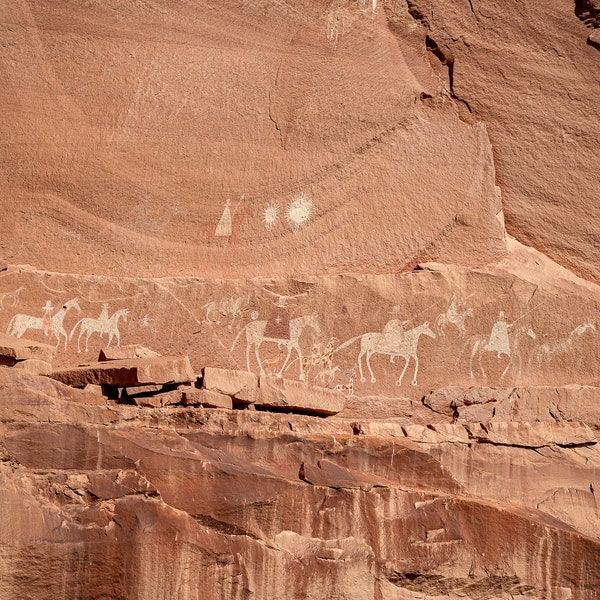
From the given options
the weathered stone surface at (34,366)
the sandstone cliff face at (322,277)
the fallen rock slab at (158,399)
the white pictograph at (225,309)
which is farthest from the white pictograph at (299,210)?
the weathered stone surface at (34,366)

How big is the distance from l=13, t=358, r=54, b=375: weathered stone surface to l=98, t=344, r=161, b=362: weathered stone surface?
860mm

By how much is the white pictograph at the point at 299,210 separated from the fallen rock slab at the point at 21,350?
339 centimetres

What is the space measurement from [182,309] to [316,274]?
5.40 ft

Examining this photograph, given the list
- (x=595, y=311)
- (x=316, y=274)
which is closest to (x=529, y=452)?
(x=595, y=311)

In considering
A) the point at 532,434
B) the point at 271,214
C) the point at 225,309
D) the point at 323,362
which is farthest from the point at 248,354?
the point at 532,434

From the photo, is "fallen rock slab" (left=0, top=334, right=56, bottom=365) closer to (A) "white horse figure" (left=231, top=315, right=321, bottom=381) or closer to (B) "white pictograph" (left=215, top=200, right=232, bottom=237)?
(A) "white horse figure" (left=231, top=315, right=321, bottom=381)

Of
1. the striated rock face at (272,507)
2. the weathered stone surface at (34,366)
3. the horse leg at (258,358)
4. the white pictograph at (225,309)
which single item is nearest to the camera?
the striated rock face at (272,507)

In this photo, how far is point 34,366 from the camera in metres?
10.4

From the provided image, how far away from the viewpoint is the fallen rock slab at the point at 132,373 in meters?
10.5

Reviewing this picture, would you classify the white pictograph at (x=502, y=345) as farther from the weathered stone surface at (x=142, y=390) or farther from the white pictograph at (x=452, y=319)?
the weathered stone surface at (x=142, y=390)

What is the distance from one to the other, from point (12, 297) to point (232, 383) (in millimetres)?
3001

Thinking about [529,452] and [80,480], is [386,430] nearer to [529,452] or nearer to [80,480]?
[529,452]

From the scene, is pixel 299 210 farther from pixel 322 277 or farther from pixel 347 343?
pixel 347 343

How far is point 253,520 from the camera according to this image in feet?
31.0
